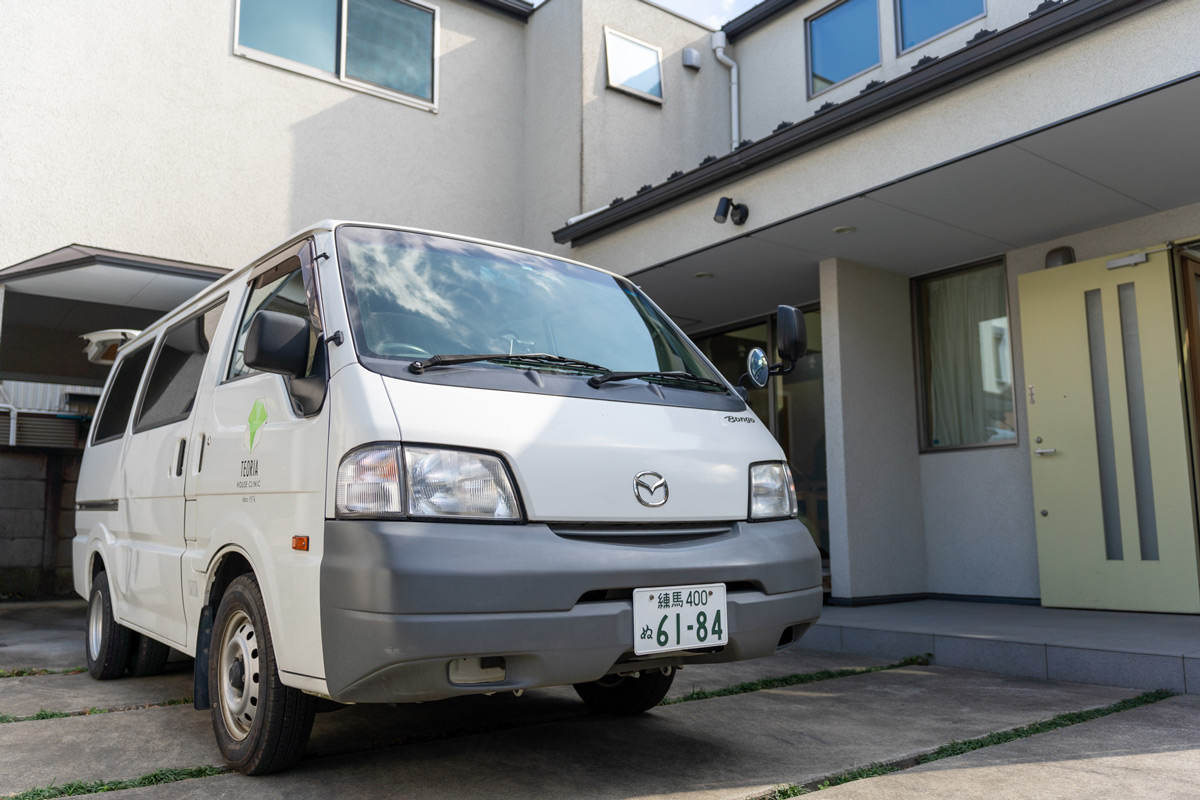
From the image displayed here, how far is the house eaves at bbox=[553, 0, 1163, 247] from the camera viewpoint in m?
4.75

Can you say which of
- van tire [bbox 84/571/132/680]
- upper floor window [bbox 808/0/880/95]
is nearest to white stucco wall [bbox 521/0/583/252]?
upper floor window [bbox 808/0/880/95]

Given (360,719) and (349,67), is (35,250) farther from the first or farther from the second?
(360,719)

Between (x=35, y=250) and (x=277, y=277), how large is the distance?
5.28m

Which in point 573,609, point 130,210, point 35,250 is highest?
point 130,210

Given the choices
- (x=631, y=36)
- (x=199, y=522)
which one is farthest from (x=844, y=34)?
(x=199, y=522)

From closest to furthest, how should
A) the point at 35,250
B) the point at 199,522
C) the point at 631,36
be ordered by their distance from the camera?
the point at 199,522 < the point at 35,250 < the point at 631,36

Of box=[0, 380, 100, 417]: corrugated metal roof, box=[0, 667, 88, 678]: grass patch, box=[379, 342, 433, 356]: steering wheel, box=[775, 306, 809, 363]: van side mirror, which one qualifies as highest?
box=[0, 380, 100, 417]: corrugated metal roof

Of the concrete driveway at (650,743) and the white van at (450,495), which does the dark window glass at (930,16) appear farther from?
the concrete driveway at (650,743)

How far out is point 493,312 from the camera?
10.6 ft

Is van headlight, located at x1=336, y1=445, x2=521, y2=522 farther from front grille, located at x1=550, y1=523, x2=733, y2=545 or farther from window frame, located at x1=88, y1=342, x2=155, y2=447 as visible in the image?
window frame, located at x1=88, y1=342, x2=155, y2=447

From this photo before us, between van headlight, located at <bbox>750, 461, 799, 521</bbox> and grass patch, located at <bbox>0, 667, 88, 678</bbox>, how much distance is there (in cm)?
427

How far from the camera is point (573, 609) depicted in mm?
2500

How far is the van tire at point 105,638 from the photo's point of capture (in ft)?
15.4

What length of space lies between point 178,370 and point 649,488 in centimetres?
266
